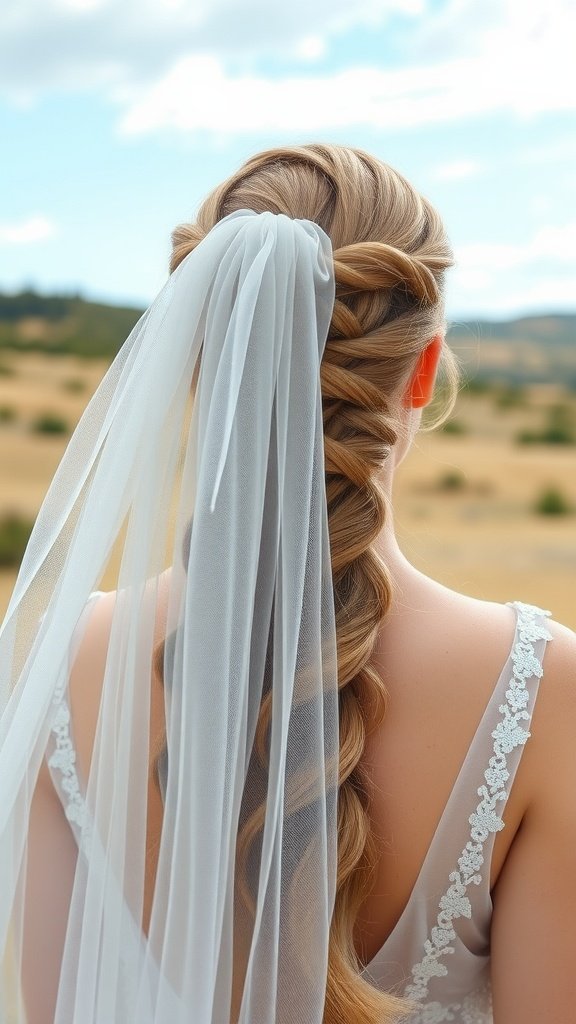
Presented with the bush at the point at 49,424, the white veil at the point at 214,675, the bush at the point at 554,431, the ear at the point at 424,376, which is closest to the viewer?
the white veil at the point at 214,675

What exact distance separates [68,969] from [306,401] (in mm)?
816

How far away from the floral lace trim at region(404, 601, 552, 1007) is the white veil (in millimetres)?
208

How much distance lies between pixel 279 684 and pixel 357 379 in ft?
1.35

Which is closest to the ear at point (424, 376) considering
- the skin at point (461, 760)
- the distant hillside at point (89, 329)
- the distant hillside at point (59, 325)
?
the skin at point (461, 760)

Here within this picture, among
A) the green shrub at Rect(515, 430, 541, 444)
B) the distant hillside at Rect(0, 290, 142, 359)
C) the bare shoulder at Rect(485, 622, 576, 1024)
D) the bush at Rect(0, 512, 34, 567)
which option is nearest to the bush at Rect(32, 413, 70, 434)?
the distant hillside at Rect(0, 290, 142, 359)

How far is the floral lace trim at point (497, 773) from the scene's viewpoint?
1368mm

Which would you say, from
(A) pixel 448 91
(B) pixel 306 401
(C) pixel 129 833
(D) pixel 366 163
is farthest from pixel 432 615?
(A) pixel 448 91

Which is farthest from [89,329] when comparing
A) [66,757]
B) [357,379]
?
[357,379]

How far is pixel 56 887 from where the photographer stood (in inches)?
58.9

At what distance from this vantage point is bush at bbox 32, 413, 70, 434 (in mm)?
23891

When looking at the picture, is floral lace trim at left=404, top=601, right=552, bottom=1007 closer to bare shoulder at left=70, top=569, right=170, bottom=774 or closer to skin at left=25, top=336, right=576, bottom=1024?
skin at left=25, top=336, right=576, bottom=1024

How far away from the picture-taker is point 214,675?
1303 millimetres

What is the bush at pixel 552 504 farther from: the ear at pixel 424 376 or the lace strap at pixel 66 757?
the lace strap at pixel 66 757

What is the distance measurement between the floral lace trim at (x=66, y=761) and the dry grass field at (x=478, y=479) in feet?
48.2
